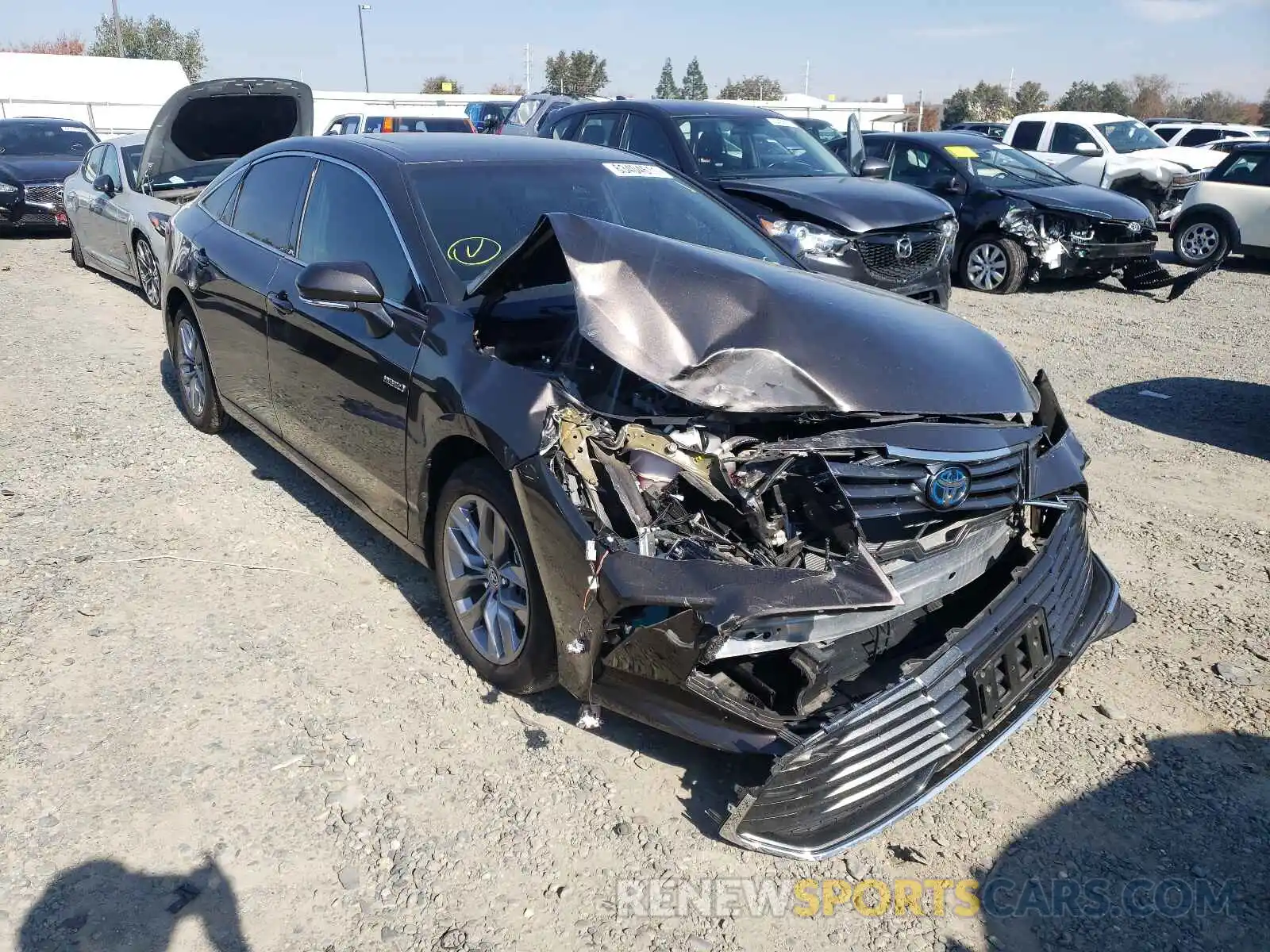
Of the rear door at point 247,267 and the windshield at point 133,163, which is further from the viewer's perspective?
the windshield at point 133,163

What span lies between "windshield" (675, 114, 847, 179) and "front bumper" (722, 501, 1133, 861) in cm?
681

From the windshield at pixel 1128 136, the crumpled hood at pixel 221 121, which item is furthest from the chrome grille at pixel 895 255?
the windshield at pixel 1128 136

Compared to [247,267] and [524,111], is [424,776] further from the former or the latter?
[524,111]

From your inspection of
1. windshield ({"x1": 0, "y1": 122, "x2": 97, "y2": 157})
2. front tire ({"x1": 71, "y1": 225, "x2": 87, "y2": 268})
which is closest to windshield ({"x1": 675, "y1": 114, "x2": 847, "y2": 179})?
front tire ({"x1": 71, "y1": 225, "x2": 87, "y2": 268})

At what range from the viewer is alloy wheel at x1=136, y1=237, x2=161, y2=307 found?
9.08 m

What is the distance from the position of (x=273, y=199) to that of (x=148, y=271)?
528 centimetres

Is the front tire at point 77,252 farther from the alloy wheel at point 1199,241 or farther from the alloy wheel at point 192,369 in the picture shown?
the alloy wheel at point 1199,241

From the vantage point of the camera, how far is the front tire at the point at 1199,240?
12891 mm

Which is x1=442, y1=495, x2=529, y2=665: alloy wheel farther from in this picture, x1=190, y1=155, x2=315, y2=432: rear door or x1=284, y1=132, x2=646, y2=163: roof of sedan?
x1=190, y1=155, x2=315, y2=432: rear door

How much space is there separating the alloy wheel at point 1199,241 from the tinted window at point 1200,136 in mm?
10430

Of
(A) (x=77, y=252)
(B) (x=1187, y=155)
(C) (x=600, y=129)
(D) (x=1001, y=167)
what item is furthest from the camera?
(B) (x=1187, y=155)

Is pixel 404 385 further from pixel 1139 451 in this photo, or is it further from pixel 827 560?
pixel 1139 451

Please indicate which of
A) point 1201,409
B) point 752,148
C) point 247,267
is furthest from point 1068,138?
point 247,267

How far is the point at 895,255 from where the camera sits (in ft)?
27.3
